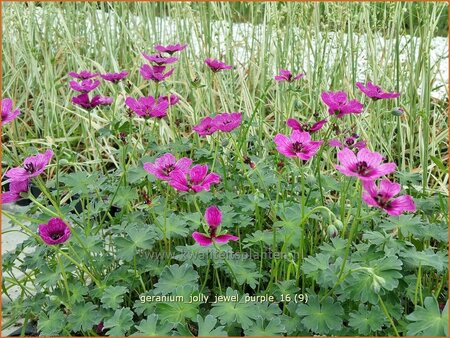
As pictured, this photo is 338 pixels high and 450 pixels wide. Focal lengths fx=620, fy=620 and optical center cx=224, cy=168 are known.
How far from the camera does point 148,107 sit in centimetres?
158

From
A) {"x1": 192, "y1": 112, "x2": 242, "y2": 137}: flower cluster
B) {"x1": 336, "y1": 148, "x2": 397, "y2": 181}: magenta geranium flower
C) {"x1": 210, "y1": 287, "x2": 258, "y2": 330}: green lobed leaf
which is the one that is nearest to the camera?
{"x1": 336, "y1": 148, "x2": 397, "y2": 181}: magenta geranium flower

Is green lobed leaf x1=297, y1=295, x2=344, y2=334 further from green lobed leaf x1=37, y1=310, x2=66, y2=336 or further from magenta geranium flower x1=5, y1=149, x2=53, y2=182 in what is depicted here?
magenta geranium flower x1=5, y1=149, x2=53, y2=182

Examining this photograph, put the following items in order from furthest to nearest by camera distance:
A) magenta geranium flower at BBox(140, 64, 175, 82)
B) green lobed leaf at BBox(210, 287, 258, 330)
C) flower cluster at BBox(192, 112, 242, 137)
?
1. magenta geranium flower at BBox(140, 64, 175, 82)
2. flower cluster at BBox(192, 112, 242, 137)
3. green lobed leaf at BBox(210, 287, 258, 330)

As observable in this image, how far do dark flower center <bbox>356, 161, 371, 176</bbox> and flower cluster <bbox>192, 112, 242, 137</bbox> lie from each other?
37 cm

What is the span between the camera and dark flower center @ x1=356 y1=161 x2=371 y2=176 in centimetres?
112

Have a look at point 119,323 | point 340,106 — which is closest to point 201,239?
point 119,323

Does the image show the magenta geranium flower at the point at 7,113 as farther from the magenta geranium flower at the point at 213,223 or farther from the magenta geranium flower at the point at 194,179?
the magenta geranium flower at the point at 213,223

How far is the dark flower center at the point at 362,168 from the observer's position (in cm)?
112

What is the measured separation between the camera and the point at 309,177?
143 cm

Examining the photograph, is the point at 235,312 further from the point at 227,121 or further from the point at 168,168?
the point at 227,121

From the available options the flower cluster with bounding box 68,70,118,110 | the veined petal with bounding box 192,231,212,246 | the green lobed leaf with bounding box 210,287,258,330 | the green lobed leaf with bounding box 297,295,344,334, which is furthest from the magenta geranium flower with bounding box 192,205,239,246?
the flower cluster with bounding box 68,70,118,110

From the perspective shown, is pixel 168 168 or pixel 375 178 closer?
pixel 375 178

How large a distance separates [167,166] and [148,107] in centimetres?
29

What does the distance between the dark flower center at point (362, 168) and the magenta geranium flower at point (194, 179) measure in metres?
0.29
